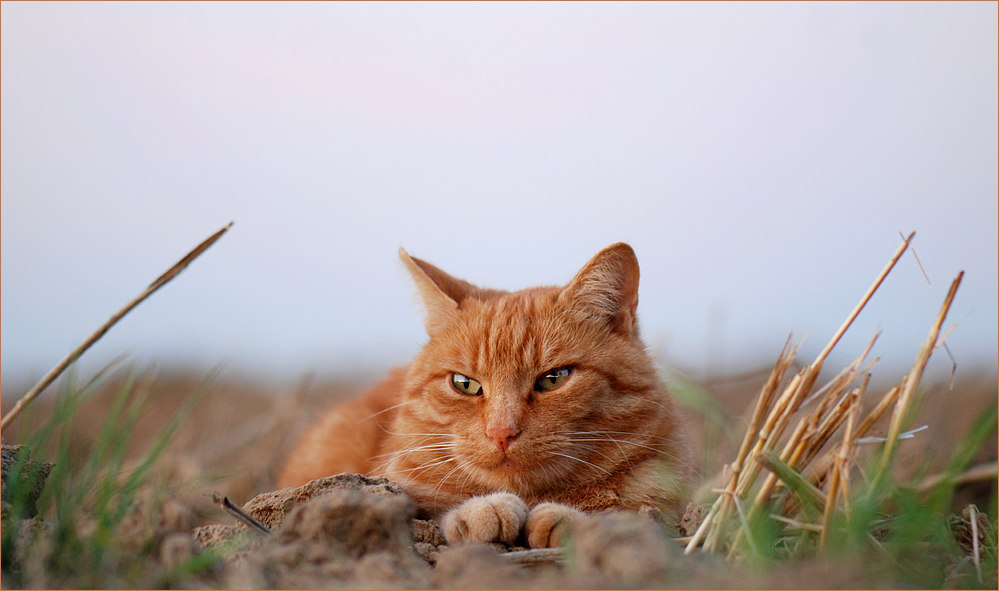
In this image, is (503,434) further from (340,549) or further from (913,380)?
(913,380)

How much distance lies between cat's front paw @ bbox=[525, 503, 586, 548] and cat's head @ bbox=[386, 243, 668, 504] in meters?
0.31

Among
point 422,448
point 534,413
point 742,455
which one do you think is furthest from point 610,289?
point 742,455

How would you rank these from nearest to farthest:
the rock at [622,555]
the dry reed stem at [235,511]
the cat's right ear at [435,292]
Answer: the rock at [622,555] → the dry reed stem at [235,511] → the cat's right ear at [435,292]

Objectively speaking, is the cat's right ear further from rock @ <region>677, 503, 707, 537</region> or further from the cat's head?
rock @ <region>677, 503, 707, 537</region>

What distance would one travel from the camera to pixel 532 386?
2371 millimetres

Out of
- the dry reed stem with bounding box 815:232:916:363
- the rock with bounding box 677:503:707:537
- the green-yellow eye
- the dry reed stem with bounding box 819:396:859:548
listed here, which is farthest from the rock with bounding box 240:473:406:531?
the dry reed stem with bounding box 815:232:916:363

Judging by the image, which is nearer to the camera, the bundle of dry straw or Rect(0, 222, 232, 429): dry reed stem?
the bundle of dry straw

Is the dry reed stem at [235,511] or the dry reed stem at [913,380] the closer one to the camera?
the dry reed stem at [235,511]

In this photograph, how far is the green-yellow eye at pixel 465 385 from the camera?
249cm

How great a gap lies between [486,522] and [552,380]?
0.68 m

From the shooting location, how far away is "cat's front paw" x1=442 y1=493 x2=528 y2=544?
186 cm

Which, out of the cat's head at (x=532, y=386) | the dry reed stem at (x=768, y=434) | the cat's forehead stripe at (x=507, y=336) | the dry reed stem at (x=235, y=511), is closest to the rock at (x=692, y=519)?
the dry reed stem at (x=768, y=434)

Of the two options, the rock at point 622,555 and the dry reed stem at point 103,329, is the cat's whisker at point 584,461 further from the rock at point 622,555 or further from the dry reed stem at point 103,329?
the dry reed stem at point 103,329

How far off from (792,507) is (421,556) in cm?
104
